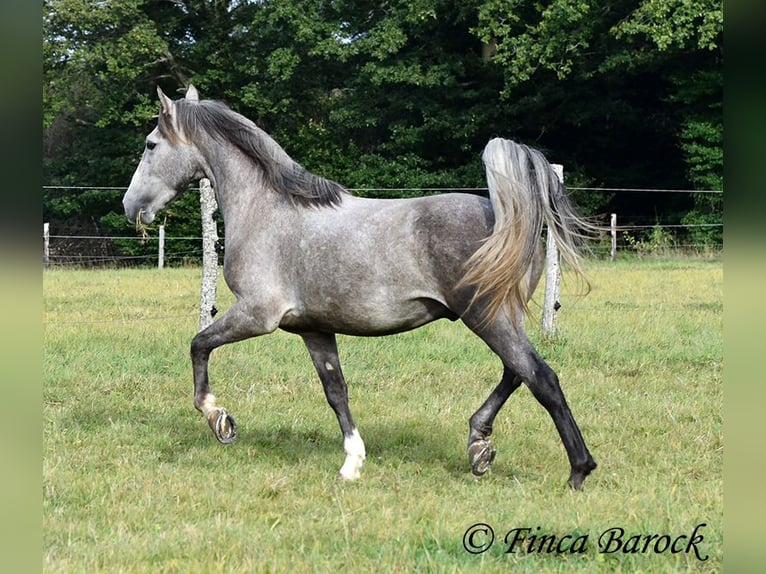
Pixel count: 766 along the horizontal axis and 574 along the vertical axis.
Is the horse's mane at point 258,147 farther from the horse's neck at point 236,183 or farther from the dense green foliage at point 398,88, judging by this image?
A: the dense green foliage at point 398,88

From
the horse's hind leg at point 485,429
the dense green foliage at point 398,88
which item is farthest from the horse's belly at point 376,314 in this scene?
the dense green foliage at point 398,88

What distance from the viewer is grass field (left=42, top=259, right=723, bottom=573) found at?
148 inches

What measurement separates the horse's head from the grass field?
5.40ft

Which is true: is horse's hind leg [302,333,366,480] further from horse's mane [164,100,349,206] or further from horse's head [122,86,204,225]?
horse's head [122,86,204,225]

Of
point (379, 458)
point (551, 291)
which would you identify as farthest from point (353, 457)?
point (551, 291)

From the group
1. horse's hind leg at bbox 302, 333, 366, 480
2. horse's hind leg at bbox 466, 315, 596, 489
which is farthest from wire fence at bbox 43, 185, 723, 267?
horse's hind leg at bbox 466, 315, 596, 489

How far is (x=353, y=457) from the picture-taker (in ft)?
17.2

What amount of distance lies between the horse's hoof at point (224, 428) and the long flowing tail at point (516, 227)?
5.52ft

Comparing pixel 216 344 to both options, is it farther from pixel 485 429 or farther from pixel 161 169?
pixel 485 429

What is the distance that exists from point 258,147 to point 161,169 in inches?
26.5

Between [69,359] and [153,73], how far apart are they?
21.1m

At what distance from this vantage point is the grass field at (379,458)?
148 inches
